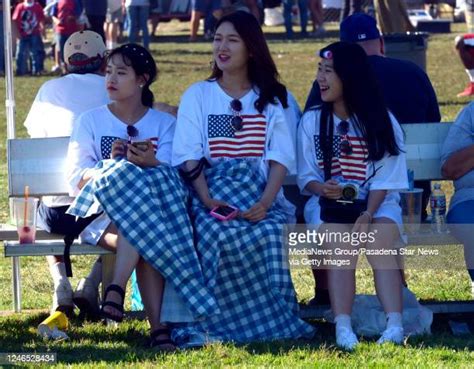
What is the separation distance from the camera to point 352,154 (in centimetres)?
650

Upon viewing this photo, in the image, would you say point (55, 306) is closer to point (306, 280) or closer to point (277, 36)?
point (306, 280)

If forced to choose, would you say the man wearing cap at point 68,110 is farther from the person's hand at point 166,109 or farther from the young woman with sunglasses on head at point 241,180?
the young woman with sunglasses on head at point 241,180

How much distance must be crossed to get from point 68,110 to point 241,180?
117 cm

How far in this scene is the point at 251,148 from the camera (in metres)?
6.58

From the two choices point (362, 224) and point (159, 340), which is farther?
point (362, 224)

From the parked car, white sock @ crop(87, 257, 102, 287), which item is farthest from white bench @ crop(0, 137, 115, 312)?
the parked car

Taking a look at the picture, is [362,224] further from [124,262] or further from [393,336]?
[124,262]

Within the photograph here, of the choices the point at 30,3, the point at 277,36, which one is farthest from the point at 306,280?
the point at 277,36

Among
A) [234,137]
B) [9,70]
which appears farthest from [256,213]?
[9,70]

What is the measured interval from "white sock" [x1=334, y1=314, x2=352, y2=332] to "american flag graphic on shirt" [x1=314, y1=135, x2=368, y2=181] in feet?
2.37

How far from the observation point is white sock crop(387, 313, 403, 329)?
20.2 ft

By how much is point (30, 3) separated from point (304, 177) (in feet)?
50.1

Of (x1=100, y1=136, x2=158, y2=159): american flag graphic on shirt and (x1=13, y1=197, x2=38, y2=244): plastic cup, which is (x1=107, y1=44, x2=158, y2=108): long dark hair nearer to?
(x1=100, y1=136, x2=158, y2=159): american flag graphic on shirt

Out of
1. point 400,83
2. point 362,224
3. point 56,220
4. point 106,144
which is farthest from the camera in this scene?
point 400,83
